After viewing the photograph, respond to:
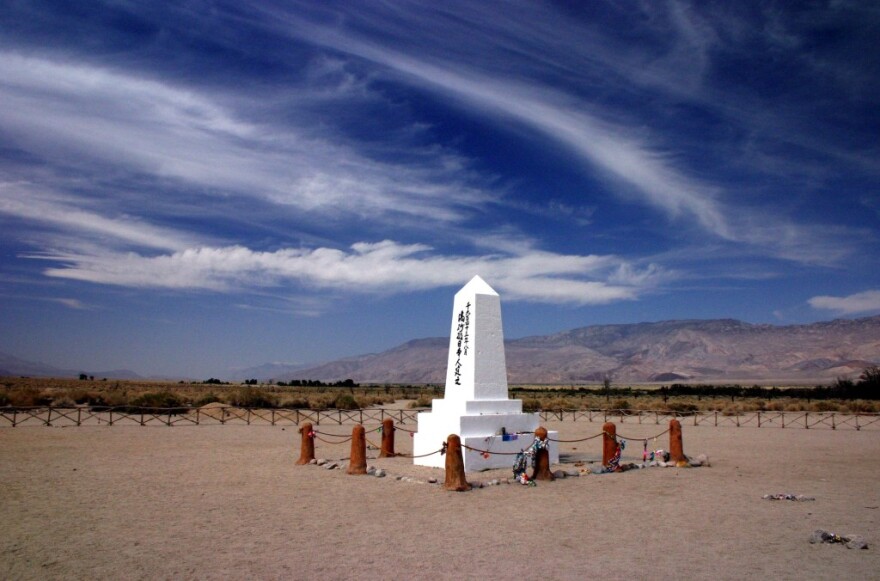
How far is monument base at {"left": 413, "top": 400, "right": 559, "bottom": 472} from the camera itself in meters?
14.6

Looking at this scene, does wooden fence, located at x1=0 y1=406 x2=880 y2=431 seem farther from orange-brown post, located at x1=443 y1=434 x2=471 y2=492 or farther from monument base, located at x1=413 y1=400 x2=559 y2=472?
orange-brown post, located at x1=443 y1=434 x2=471 y2=492

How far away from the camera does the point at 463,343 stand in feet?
51.7

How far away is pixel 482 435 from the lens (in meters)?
14.8

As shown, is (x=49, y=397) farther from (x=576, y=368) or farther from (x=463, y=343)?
(x=576, y=368)

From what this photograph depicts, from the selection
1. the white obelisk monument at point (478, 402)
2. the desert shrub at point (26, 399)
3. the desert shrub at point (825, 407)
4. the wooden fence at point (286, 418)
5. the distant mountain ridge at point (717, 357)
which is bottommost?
the wooden fence at point (286, 418)

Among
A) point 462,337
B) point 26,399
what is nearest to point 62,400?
point 26,399

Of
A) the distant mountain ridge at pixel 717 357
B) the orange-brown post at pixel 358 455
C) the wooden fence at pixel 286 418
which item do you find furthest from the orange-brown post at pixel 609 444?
the distant mountain ridge at pixel 717 357

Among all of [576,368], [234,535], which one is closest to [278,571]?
[234,535]

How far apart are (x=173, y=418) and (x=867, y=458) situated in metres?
26.3

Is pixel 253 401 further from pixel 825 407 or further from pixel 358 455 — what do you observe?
pixel 825 407

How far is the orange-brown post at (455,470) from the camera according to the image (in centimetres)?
1213

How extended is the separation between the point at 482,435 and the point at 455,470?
268 centimetres

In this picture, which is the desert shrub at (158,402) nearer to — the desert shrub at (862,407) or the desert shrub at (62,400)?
the desert shrub at (62,400)

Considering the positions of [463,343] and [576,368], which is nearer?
[463,343]
